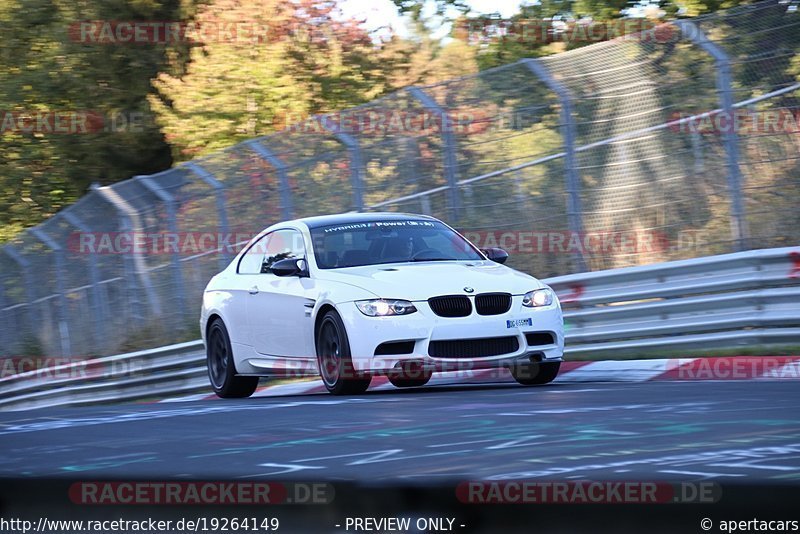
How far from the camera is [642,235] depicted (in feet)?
42.5

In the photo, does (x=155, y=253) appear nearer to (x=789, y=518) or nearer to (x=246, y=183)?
(x=246, y=183)

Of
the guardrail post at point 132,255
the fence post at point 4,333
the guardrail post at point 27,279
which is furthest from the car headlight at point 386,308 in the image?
the fence post at point 4,333

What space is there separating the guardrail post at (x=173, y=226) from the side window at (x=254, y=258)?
599 cm

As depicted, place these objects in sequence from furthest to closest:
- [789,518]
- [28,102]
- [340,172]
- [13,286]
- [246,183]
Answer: [28,102] < [13,286] < [246,183] < [340,172] < [789,518]

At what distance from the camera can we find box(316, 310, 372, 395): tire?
388 inches

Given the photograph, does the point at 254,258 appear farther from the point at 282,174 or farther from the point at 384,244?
the point at 282,174

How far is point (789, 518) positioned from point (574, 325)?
9.56 m

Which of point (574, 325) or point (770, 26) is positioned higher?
point (770, 26)

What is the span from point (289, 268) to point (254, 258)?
4.00 feet

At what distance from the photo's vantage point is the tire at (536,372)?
34.2 ft

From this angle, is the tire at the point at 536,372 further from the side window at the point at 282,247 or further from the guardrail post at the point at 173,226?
the guardrail post at the point at 173,226

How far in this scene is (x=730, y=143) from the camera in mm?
11562

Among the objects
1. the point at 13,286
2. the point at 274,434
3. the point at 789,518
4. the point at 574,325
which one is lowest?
the point at 13,286

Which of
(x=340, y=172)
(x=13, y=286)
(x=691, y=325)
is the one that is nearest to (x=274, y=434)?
(x=691, y=325)
